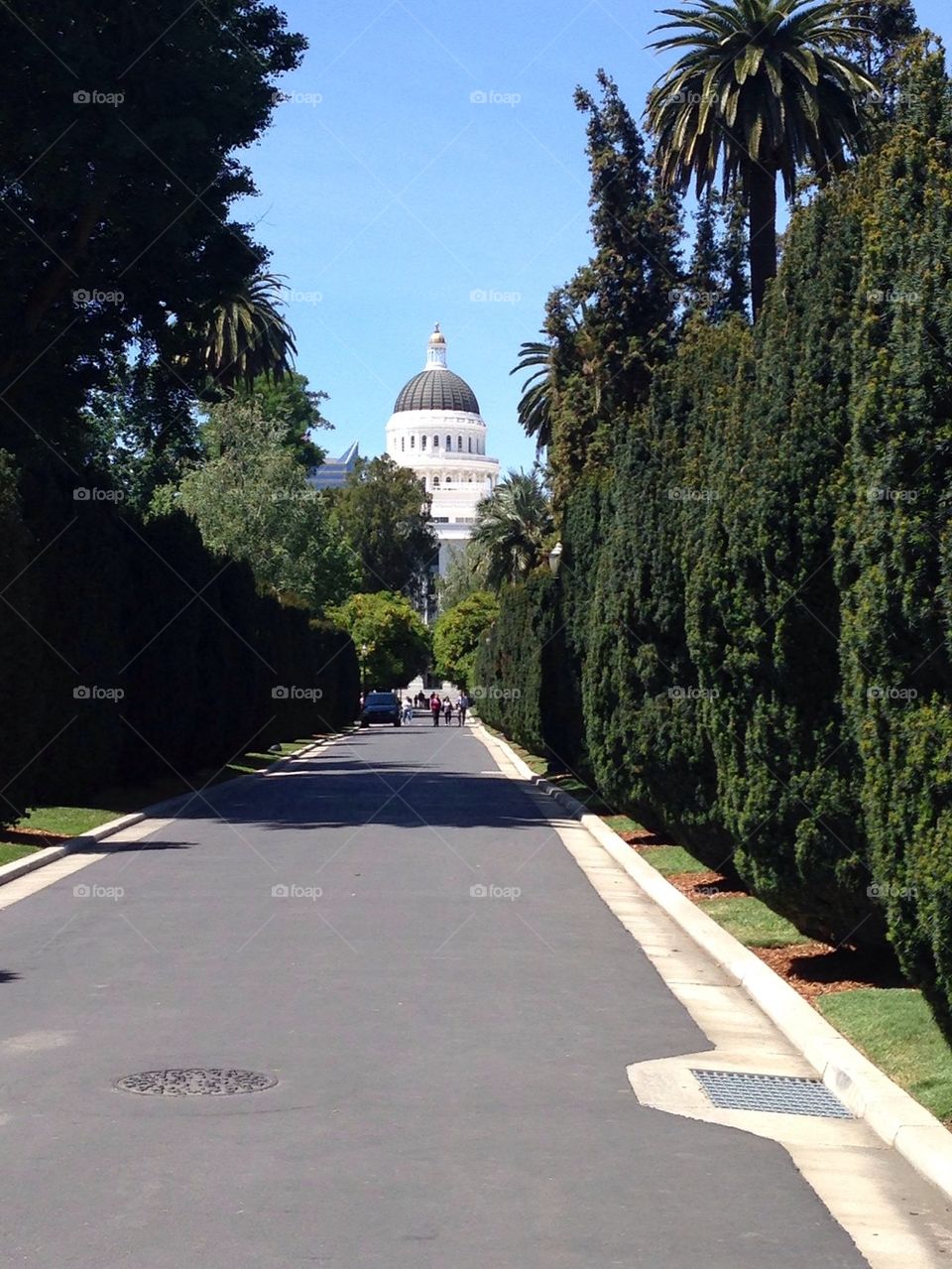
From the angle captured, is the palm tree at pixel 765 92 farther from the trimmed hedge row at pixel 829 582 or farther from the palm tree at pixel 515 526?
the palm tree at pixel 515 526

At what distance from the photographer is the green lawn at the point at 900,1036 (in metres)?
7.81

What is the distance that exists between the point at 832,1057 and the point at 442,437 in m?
184

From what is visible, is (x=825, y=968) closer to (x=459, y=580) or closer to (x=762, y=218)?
(x=762, y=218)

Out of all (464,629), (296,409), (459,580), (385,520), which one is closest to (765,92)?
(296,409)

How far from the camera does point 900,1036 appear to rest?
8.86 meters

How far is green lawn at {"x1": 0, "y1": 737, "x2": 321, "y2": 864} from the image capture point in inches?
763

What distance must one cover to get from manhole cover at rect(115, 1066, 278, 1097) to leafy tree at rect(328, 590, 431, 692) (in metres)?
77.9

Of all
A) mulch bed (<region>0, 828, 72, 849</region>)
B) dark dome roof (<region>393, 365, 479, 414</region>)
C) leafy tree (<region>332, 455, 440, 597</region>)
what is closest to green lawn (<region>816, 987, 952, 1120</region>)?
mulch bed (<region>0, 828, 72, 849</region>)

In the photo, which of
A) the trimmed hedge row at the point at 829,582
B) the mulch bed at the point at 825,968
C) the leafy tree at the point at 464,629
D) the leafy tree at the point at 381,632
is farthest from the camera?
the leafy tree at the point at 464,629

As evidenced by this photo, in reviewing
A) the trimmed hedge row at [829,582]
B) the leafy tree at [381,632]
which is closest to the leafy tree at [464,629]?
the leafy tree at [381,632]

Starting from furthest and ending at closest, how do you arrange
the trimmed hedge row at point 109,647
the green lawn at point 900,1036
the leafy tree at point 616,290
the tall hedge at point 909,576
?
→ the leafy tree at point 616,290 → the trimmed hedge row at point 109,647 → the green lawn at point 900,1036 → the tall hedge at point 909,576

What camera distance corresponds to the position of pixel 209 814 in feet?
82.4

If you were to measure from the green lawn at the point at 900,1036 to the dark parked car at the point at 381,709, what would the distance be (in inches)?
2892

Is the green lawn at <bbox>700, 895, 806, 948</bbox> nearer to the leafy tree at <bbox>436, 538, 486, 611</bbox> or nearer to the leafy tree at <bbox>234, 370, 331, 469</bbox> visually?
the leafy tree at <bbox>234, 370, 331, 469</bbox>
